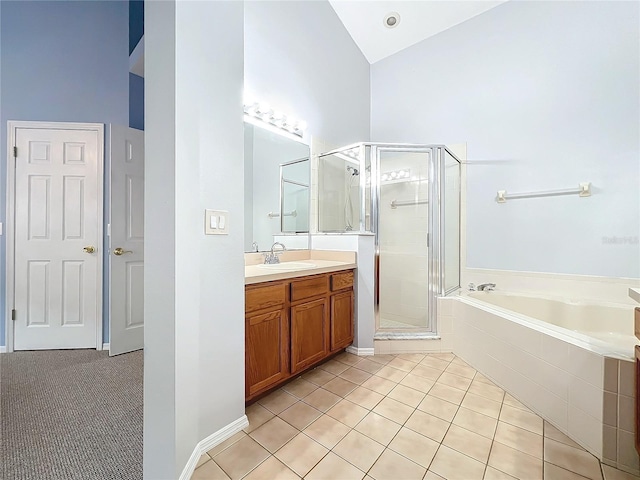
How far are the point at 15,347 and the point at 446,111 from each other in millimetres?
4885

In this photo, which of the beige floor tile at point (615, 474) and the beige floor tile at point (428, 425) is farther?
the beige floor tile at point (428, 425)

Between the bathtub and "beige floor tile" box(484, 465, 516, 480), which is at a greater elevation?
the bathtub

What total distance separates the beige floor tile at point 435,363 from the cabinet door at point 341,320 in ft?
2.03

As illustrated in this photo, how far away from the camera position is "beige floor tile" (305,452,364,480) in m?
1.17

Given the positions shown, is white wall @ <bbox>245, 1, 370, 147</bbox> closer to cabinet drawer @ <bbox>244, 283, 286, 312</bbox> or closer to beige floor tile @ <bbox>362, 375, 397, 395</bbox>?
cabinet drawer @ <bbox>244, 283, 286, 312</bbox>

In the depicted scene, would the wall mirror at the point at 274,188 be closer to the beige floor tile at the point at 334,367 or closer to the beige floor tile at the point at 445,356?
the beige floor tile at the point at 334,367

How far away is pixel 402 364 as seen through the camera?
→ 2.27 meters

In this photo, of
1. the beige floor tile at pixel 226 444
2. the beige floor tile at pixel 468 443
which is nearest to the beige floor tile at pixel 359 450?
the beige floor tile at pixel 468 443

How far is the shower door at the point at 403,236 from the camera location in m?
2.62

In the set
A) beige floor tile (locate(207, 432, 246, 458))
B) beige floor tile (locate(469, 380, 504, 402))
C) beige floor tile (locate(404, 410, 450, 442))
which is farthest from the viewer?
beige floor tile (locate(469, 380, 504, 402))

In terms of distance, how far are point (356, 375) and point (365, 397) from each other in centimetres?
31

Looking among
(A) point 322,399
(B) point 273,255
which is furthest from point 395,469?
(B) point 273,255

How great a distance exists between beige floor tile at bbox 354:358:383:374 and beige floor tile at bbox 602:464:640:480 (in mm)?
1228

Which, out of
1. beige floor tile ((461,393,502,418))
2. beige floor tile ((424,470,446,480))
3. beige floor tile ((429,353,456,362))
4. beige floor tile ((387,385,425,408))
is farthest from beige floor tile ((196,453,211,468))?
beige floor tile ((429,353,456,362))
